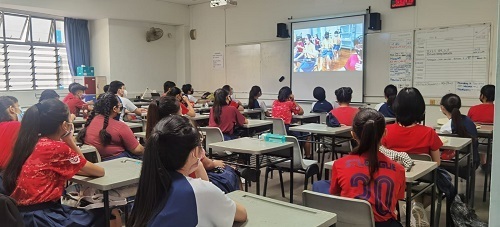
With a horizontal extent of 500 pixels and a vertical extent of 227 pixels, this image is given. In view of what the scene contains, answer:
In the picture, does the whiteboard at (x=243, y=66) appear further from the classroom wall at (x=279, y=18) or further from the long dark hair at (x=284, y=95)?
the long dark hair at (x=284, y=95)

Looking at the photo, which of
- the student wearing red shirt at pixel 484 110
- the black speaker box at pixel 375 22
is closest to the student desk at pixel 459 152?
the student wearing red shirt at pixel 484 110

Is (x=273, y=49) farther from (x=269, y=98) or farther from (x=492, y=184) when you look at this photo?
(x=492, y=184)

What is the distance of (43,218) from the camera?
6.86 feet

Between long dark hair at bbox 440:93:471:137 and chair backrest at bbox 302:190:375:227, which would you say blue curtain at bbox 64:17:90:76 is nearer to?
long dark hair at bbox 440:93:471:137

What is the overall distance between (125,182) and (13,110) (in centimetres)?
197

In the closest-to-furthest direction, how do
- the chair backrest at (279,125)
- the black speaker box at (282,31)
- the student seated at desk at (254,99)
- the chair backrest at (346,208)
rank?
the chair backrest at (346,208) → the chair backrest at (279,125) → the student seated at desk at (254,99) → the black speaker box at (282,31)

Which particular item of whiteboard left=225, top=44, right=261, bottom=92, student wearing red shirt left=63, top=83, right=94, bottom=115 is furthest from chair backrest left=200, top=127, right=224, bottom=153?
whiteboard left=225, top=44, right=261, bottom=92

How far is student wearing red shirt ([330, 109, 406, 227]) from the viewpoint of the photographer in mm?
1926

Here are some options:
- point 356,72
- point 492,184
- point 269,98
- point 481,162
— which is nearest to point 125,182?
point 492,184

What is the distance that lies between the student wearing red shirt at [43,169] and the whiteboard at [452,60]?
19.7 ft

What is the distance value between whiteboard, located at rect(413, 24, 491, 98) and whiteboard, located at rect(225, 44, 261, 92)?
353 centimetres

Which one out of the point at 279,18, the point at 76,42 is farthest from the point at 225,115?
the point at 76,42

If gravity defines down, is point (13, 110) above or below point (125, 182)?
above

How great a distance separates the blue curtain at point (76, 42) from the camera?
28.6 feet
